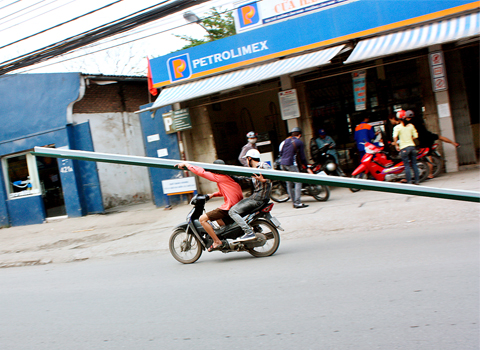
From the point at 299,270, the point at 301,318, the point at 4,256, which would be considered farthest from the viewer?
the point at 4,256

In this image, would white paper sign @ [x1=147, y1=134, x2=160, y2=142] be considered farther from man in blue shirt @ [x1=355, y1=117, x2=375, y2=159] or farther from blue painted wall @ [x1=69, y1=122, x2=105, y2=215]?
man in blue shirt @ [x1=355, y1=117, x2=375, y2=159]

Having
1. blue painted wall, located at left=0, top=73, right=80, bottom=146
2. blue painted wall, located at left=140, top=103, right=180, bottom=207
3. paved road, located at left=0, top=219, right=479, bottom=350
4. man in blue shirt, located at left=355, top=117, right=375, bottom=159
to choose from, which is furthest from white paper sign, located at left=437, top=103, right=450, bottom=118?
blue painted wall, located at left=0, top=73, right=80, bottom=146

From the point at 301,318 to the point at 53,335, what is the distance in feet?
7.97

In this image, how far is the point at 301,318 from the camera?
3623mm

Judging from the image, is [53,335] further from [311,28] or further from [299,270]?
[311,28]

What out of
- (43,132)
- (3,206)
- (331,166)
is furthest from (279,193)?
(3,206)

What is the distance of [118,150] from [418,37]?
10.8m

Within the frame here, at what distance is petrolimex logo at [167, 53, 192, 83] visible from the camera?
11945 millimetres

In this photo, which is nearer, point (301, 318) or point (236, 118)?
point (301, 318)

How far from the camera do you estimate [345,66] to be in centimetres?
1133

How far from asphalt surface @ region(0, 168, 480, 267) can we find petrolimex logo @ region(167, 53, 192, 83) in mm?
3830

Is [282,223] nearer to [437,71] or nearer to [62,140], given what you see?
[437,71]

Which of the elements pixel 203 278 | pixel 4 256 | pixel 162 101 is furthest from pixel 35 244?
pixel 203 278

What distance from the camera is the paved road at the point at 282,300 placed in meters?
3.28
